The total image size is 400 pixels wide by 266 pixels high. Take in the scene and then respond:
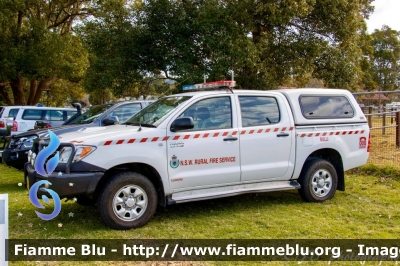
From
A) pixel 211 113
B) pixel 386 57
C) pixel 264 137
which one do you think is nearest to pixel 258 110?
pixel 264 137

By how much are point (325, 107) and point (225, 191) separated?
7.96 feet

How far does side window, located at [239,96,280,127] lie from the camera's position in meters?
5.79

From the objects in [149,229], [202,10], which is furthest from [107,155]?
[202,10]

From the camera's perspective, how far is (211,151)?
5379 mm

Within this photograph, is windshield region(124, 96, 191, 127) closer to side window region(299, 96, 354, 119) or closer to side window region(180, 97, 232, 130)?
side window region(180, 97, 232, 130)

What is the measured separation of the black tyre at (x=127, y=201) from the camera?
15.7 ft

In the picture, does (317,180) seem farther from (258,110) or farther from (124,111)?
(124,111)

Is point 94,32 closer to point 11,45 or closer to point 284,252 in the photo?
point 11,45

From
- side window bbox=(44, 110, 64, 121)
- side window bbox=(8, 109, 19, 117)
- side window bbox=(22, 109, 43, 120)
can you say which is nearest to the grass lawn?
side window bbox=(22, 109, 43, 120)

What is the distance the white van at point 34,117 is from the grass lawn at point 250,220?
5540 mm

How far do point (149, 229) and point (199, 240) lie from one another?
29.9 inches

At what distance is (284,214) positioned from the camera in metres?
5.66

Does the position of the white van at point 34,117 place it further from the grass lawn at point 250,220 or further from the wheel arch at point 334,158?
the wheel arch at point 334,158

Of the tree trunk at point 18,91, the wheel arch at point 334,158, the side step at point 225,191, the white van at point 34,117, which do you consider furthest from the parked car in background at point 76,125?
the tree trunk at point 18,91
